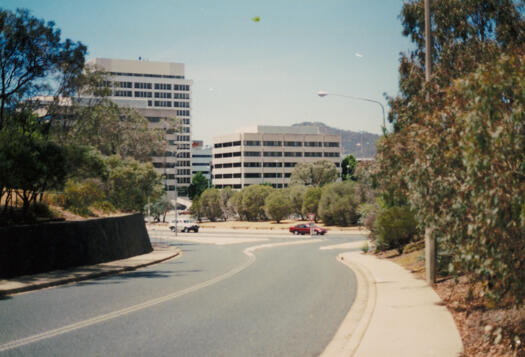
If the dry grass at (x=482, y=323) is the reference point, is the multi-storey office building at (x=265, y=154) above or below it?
above

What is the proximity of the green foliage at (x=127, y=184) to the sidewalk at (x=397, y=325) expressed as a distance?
32.4 metres

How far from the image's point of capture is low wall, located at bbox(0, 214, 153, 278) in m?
16.4

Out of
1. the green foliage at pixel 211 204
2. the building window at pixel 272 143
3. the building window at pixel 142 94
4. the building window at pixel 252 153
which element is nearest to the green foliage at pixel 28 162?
the green foliage at pixel 211 204

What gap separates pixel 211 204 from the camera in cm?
9644

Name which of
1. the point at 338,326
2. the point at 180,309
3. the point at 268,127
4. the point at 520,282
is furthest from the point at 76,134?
the point at 268,127

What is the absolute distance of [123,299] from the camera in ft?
41.7

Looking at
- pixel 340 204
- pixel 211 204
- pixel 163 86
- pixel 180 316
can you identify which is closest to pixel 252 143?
pixel 163 86

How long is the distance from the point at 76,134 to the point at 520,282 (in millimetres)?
36648

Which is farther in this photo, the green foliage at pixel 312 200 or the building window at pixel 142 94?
the building window at pixel 142 94

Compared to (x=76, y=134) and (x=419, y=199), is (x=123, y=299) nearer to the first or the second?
(x=419, y=199)

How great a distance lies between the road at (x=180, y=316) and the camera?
8.02 metres

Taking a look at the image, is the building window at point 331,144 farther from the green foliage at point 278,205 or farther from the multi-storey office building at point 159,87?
the green foliage at point 278,205

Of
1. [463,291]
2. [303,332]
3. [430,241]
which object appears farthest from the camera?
[430,241]

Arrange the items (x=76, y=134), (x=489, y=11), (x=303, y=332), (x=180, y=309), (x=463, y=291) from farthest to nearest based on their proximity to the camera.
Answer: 1. (x=76, y=134)
2. (x=489, y=11)
3. (x=463, y=291)
4. (x=180, y=309)
5. (x=303, y=332)
